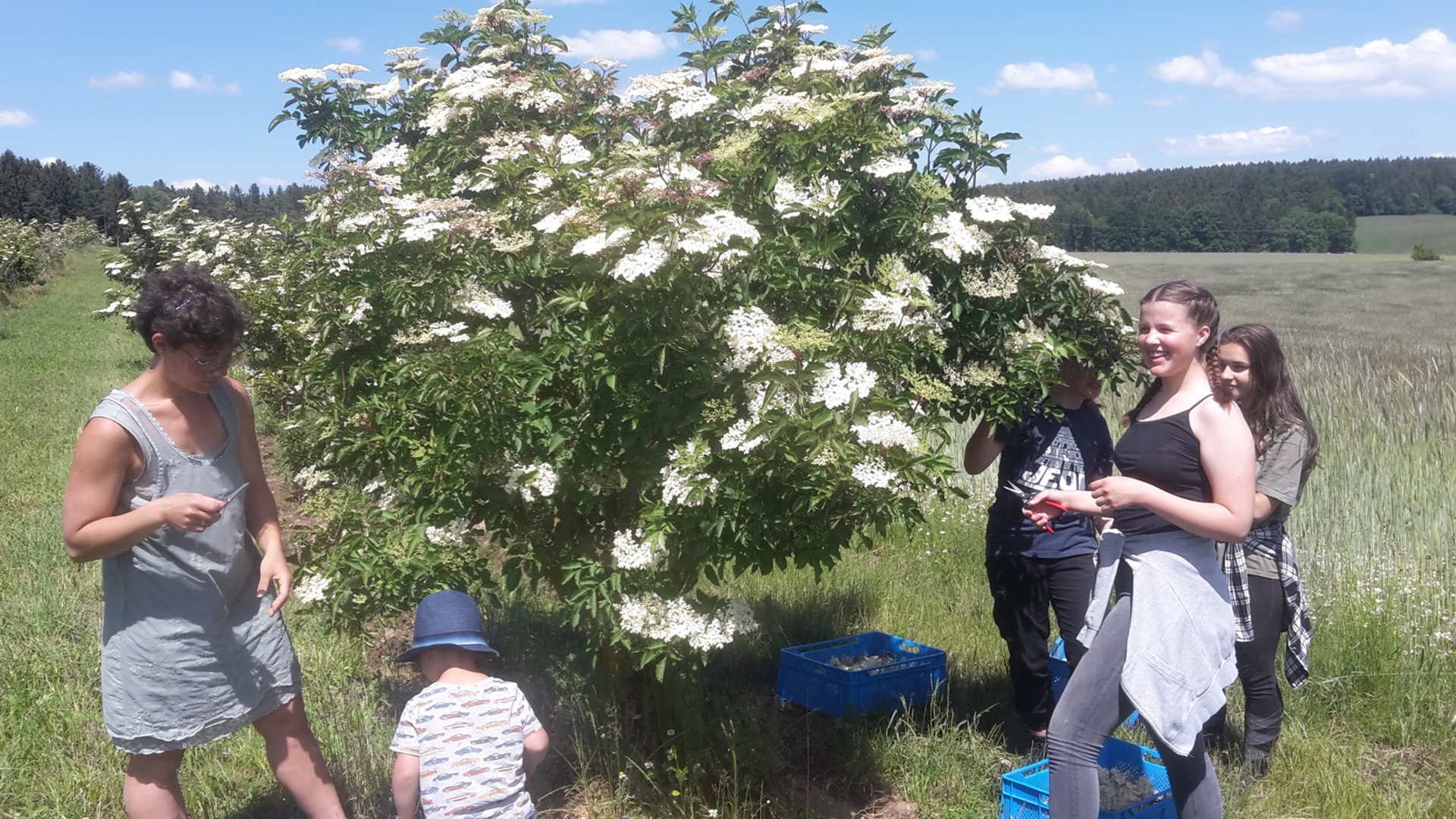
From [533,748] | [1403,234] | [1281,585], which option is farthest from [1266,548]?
[1403,234]

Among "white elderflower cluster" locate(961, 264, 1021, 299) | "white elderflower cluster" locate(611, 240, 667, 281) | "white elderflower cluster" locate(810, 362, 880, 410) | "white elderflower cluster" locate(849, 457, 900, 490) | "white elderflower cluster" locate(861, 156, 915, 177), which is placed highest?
"white elderflower cluster" locate(861, 156, 915, 177)

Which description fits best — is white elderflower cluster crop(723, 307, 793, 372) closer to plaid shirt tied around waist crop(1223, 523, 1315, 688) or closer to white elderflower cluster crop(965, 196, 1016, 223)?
white elderflower cluster crop(965, 196, 1016, 223)

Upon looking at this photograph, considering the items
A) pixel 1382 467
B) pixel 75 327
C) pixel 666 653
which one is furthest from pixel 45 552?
pixel 75 327

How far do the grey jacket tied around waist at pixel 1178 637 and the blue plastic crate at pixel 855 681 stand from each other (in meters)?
1.46

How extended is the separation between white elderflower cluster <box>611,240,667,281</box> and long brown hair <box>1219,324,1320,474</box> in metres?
2.29

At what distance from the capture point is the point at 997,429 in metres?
3.88

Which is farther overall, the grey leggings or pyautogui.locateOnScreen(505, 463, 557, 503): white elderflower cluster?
pyautogui.locateOnScreen(505, 463, 557, 503): white elderflower cluster

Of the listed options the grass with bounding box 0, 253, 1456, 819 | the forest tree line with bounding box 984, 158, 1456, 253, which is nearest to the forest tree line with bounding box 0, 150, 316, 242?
the forest tree line with bounding box 984, 158, 1456, 253

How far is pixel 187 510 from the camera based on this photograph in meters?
2.54

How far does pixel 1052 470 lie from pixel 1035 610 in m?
0.57

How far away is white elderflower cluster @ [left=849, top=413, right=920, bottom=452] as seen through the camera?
8.41 feet

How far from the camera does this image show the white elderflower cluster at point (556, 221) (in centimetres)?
295

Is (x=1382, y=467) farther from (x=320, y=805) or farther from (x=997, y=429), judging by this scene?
(x=320, y=805)

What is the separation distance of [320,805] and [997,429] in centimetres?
268
